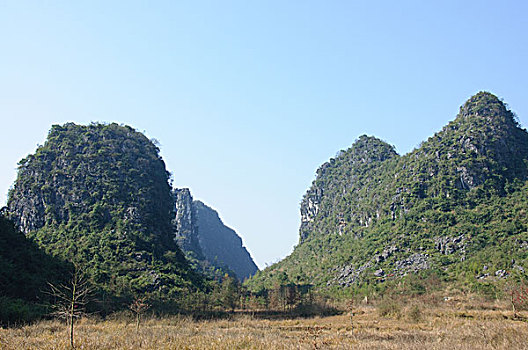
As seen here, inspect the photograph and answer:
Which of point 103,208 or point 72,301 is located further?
point 103,208

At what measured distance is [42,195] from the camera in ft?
215

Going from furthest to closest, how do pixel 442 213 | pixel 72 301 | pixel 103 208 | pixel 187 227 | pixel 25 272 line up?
pixel 187 227, pixel 442 213, pixel 103 208, pixel 25 272, pixel 72 301

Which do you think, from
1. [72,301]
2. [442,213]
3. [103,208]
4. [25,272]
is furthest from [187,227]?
[72,301]

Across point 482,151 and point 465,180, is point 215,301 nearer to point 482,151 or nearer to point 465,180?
point 465,180

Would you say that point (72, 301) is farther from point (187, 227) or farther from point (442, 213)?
point (187, 227)

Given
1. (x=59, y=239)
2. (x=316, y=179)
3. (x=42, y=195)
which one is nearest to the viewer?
(x=59, y=239)

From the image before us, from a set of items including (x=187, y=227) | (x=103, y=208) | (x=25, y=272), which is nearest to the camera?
(x=25, y=272)

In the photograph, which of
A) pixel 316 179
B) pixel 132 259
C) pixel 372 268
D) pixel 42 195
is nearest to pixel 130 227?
pixel 132 259

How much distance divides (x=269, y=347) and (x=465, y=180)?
78.0 meters

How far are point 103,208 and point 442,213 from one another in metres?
64.3

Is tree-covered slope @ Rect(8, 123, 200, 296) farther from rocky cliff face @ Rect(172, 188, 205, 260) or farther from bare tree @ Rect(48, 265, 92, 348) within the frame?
rocky cliff face @ Rect(172, 188, 205, 260)

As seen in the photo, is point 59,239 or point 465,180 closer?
point 59,239

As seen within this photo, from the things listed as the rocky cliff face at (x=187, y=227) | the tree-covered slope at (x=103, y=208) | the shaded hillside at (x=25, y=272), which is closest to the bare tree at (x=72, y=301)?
the shaded hillside at (x=25, y=272)

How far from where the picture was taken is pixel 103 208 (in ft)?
215
